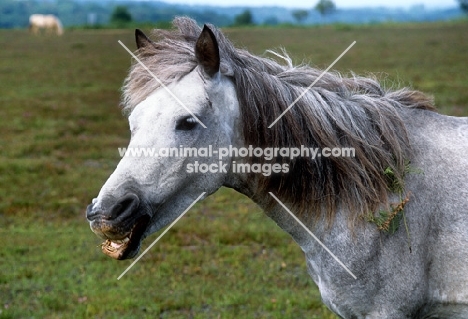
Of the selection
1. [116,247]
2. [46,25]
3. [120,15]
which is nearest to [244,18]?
[120,15]

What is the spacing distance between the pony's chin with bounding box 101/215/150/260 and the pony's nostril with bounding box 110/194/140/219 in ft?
0.32

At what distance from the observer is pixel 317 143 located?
279 centimetres

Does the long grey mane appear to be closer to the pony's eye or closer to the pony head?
the pony head

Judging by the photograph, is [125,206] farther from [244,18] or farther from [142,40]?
[244,18]

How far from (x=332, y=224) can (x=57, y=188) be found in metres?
6.32

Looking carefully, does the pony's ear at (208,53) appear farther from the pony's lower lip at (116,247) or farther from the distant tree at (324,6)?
the distant tree at (324,6)

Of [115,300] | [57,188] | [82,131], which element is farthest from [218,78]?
[82,131]

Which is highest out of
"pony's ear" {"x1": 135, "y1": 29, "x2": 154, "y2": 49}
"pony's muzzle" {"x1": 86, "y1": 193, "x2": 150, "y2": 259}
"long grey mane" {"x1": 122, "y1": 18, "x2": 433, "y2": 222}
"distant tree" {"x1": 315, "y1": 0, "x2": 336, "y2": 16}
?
"pony's ear" {"x1": 135, "y1": 29, "x2": 154, "y2": 49}

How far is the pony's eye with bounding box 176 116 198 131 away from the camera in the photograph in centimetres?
250

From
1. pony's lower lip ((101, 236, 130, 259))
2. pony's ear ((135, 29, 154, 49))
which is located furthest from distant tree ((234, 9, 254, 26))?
pony's lower lip ((101, 236, 130, 259))

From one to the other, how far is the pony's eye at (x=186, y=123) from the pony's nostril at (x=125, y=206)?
37 centimetres

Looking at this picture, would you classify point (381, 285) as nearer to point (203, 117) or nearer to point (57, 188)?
point (203, 117)

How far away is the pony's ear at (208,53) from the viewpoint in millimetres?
2527

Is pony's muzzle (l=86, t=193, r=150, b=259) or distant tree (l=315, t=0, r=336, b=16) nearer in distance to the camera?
pony's muzzle (l=86, t=193, r=150, b=259)
